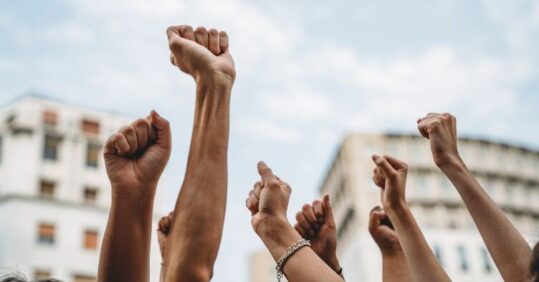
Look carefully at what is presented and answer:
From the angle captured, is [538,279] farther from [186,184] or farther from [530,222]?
[530,222]

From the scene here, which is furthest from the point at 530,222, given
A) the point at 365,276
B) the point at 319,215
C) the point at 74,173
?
the point at 319,215

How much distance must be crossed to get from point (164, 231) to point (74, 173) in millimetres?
32990

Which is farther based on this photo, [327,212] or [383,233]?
[383,233]

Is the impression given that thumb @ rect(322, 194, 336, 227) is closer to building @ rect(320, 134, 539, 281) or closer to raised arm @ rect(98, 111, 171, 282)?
raised arm @ rect(98, 111, 171, 282)

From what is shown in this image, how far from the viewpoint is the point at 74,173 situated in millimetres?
34625

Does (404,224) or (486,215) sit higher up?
(404,224)

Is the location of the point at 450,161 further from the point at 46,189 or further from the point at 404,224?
the point at 46,189

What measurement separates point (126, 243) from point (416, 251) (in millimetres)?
1197

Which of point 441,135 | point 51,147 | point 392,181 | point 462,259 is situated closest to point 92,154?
point 51,147

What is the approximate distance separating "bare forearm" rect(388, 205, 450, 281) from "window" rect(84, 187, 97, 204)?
33421 mm

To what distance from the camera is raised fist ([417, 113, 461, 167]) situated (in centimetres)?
244

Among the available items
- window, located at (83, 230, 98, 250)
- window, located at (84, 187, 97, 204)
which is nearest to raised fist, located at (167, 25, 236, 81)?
window, located at (83, 230, 98, 250)

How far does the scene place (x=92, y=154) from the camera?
3581 centimetres

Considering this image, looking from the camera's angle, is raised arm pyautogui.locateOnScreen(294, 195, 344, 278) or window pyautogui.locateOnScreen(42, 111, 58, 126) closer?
raised arm pyautogui.locateOnScreen(294, 195, 344, 278)
